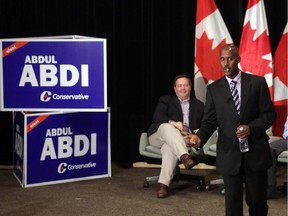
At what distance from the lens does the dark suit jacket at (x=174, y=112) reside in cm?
537

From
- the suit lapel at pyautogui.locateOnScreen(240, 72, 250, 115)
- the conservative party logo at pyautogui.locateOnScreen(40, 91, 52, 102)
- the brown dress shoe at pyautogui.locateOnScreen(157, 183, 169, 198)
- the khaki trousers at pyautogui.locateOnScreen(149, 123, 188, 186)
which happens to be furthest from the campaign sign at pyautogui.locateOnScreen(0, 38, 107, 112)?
the suit lapel at pyautogui.locateOnScreen(240, 72, 250, 115)

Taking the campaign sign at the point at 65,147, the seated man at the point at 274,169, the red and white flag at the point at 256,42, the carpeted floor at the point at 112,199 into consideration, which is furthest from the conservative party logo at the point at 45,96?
the seated man at the point at 274,169

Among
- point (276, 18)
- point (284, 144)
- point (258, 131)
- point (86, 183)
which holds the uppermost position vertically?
point (276, 18)

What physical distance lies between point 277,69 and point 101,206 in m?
2.33

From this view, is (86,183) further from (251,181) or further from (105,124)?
(251,181)

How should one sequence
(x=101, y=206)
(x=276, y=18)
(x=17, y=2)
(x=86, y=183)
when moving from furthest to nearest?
(x=17, y=2)
(x=276, y=18)
(x=86, y=183)
(x=101, y=206)

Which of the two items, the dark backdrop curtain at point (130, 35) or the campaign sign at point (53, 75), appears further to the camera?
the dark backdrop curtain at point (130, 35)

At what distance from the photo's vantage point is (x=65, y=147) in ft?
18.1

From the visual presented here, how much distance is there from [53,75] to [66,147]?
0.70 m

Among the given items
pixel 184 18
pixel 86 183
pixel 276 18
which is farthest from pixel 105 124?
pixel 276 18

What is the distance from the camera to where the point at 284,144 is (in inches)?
196

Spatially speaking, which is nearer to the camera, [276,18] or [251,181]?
[251,181]

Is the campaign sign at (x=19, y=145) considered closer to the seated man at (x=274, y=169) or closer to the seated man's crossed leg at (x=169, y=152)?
the seated man's crossed leg at (x=169, y=152)

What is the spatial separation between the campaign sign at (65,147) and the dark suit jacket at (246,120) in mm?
2538
